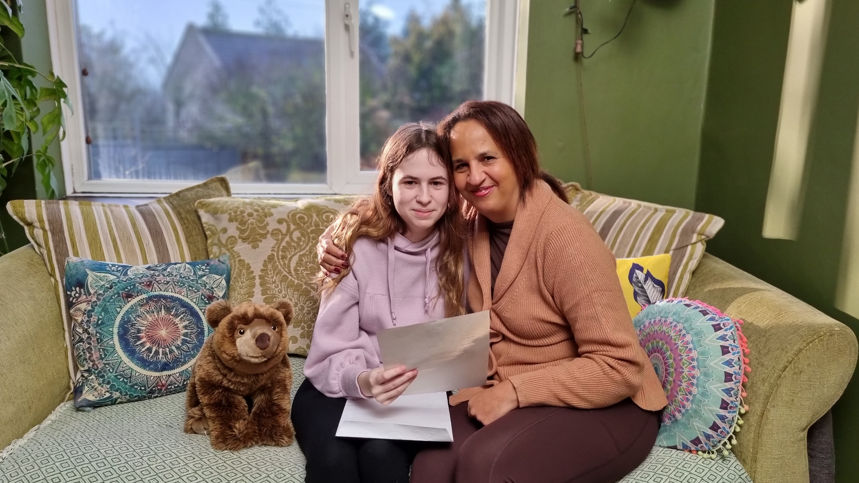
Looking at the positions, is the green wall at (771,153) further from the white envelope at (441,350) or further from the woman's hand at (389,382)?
the woman's hand at (389,382)

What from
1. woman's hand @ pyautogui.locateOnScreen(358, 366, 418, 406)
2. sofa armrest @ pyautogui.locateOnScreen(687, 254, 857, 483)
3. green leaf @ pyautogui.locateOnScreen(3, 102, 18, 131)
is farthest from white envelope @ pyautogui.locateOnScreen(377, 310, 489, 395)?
green leaf @ pyautogui.locateOnScreen(3, 102, 18, 131)

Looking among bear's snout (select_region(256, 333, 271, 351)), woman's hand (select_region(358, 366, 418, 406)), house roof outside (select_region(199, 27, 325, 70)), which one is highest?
house roof outside (select_region(199, 27, 325, 70))

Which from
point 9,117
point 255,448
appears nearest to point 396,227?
point 255,448

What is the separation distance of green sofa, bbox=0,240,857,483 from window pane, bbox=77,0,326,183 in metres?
0.95

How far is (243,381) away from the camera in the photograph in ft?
3.85

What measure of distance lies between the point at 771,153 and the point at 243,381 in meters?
1.47

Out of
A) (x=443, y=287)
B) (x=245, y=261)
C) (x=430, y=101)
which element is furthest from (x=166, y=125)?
(x=443, y=287)

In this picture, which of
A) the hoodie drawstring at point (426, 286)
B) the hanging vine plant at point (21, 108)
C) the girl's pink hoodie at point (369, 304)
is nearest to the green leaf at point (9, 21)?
the hanging vine plant at point (21, 108)

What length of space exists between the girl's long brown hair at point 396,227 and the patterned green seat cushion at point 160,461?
1.24ft

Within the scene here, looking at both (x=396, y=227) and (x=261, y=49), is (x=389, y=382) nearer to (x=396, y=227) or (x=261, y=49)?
(x=396, y=227)

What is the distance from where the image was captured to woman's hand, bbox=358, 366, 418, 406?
105 centimetres

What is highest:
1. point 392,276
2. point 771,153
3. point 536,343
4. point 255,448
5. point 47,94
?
point 47,94

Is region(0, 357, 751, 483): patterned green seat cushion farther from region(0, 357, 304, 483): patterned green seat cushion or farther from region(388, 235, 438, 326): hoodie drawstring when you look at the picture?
region(388, 235, 438, 326): hoodie drawstring

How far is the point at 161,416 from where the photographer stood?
1.29 m
